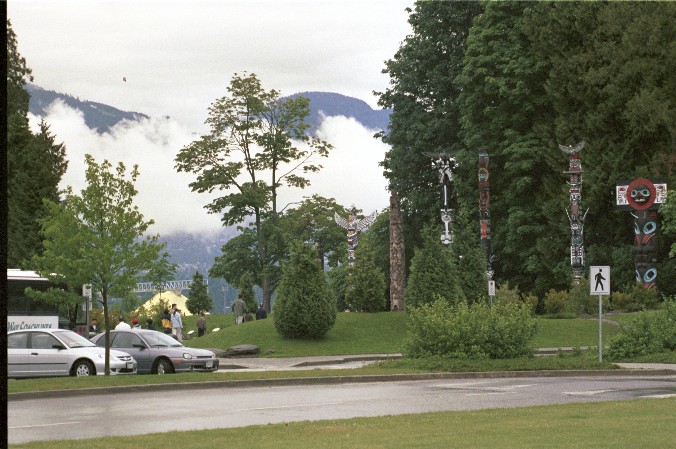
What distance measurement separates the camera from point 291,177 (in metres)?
66.9

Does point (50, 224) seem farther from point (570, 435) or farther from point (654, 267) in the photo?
point (654, 267)

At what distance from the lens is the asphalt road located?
56.7ft

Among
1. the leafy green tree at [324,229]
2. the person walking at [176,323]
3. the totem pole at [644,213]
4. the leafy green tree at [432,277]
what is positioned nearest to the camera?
the leafy green tree at [432,277]

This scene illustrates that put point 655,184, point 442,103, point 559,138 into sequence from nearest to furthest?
1. point 655,184
2. point 559,138
3. point 442,103

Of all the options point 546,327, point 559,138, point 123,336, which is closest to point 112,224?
point 123,336

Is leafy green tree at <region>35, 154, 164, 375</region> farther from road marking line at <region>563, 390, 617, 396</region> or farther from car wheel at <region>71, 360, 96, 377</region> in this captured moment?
road marking line at <region>563, 390, 617, 396</region>

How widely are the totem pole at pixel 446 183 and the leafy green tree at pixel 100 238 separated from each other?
29.0 metres

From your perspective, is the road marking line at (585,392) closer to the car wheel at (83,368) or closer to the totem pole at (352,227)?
the car wheel at (83,368)

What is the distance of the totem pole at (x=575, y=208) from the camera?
56.7 metres

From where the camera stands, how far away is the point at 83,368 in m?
30.5

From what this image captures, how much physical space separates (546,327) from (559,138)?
19061mm

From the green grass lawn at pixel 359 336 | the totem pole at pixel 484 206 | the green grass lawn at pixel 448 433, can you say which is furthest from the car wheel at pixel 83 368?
the totem pole at pixel 484 206

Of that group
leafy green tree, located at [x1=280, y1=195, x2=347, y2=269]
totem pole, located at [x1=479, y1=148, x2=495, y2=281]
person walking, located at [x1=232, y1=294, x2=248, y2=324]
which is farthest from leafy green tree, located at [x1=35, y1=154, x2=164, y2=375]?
leafy green tree, located at [x1=280, y1=195, x2=347, y2=269]

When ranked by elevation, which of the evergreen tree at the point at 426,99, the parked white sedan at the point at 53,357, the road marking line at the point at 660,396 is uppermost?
the evergreen tree at the point at 426,99
